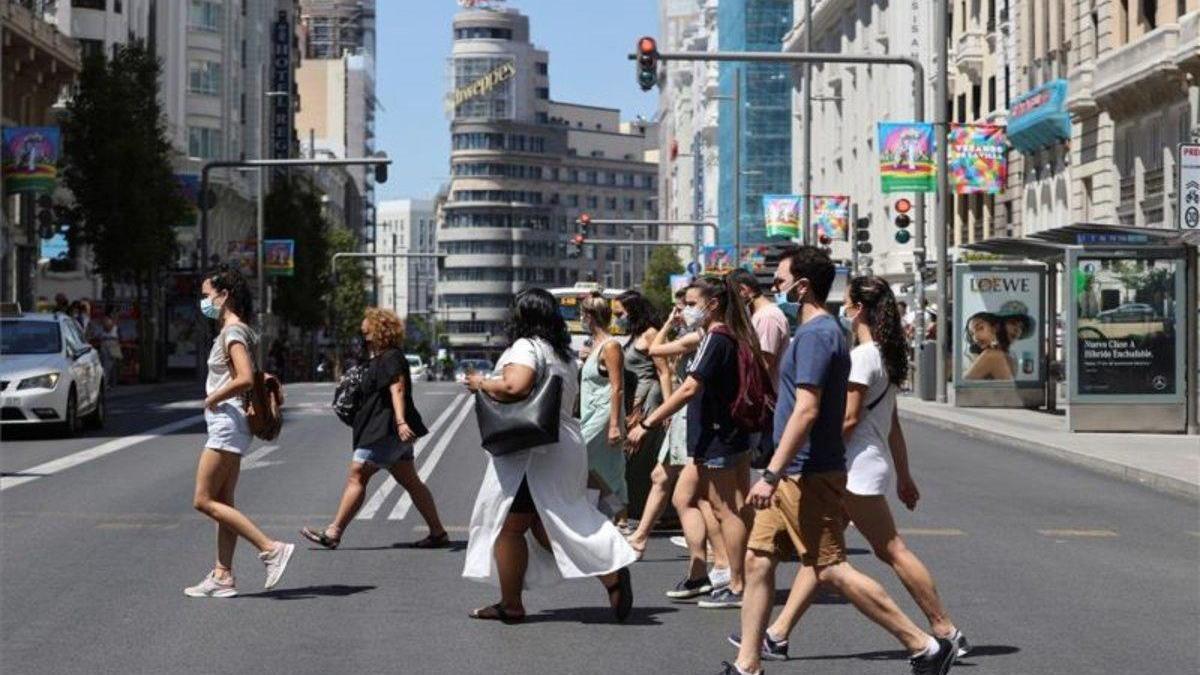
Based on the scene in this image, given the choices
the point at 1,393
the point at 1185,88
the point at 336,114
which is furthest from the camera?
the point at 336,114

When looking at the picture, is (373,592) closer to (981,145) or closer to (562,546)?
(562,546)

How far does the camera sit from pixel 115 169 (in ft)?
179

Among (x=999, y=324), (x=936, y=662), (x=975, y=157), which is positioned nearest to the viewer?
(x=936, y=662)

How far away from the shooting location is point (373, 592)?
12.5 metres

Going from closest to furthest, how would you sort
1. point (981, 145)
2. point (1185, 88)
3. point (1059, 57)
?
point (1185, 88) → point (981, 145) → point (1059, 57)

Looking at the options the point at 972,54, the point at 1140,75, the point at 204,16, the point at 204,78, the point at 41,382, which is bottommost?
the point at 41,382

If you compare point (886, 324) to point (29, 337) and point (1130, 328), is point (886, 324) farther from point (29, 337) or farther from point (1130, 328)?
point (29, 337)

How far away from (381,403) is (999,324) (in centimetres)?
2165

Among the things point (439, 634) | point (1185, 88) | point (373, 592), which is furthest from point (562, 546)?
point (1185, 88)

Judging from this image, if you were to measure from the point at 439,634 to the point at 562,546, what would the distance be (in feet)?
2.43

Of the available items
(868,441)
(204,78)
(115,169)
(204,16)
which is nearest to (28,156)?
(115,169)

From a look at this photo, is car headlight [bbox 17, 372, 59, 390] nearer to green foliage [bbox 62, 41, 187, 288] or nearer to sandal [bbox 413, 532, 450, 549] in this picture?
sandal [bbox 413, 532, 450, 549]

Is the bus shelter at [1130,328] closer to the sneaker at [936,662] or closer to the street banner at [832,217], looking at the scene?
the sneaker at [936,662]

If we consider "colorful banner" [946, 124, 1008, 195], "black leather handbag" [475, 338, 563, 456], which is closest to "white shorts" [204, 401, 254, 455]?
"black leather handbag" [475, 338, 563, 456]
